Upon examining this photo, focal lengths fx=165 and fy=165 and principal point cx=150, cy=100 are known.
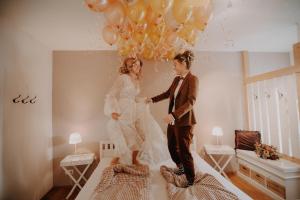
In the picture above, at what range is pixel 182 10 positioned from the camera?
1.24m

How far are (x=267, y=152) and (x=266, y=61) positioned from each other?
1.86m

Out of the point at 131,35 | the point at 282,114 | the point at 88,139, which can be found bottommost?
the point at 88,139

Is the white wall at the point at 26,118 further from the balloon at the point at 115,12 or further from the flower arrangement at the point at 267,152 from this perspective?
the flower arrangement at the point at 267,152

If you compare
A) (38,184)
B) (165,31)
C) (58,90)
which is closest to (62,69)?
(58,90)

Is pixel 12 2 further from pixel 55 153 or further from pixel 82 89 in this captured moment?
pixel 55 153

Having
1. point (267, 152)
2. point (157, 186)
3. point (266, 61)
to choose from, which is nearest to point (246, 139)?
point (267, 152)

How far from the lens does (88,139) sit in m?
2.85

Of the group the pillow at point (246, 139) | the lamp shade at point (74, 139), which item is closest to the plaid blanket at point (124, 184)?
the lamp shade at point (74, 139)

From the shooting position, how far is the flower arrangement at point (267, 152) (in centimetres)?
228

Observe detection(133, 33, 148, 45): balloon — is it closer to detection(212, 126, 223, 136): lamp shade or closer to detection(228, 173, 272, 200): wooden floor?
detection(212, 126, 223, 136): lamp shade

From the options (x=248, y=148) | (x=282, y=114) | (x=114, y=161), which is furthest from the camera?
(x=248, y=148)

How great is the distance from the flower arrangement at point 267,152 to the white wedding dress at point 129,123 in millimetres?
1505

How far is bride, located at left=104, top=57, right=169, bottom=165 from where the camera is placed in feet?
6.57

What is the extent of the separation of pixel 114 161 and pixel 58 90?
1655 mm
